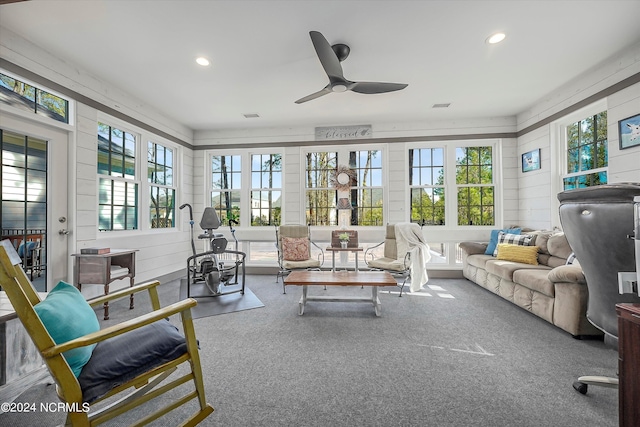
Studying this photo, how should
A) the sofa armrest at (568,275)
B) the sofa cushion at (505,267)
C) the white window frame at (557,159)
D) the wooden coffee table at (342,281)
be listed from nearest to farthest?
the sofa armrest at (568,275)
the wooden coffee table at (342,281)
the sofa cushion at (505,267)
the white window frame at (557,159)

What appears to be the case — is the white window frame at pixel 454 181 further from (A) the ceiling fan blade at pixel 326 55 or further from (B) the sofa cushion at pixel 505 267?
(A) the ceiling fan blade at pixel 326 55

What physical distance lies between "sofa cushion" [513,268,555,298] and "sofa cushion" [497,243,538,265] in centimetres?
47

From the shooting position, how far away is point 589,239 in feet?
4.83

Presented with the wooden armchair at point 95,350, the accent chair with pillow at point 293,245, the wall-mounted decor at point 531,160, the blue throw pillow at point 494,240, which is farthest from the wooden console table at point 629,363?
the wall-mounted decor at point 531,160

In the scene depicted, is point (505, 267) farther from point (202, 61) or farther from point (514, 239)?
point (202, 61)

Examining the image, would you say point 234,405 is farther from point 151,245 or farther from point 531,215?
point 531,215

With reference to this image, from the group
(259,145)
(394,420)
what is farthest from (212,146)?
(394,420)

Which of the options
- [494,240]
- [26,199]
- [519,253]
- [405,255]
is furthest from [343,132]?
[26,199]

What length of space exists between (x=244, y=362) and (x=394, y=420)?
45.7 inches

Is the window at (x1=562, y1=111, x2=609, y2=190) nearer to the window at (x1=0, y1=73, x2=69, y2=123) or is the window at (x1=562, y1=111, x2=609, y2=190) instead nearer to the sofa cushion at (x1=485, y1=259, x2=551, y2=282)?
the sofa cushion at (x1=485, y1=259, x2=551, y2=282)

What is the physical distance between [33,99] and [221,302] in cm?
298

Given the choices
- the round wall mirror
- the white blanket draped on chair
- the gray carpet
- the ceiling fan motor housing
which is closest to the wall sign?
the round wall mirror

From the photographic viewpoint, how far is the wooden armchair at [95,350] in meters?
1.06

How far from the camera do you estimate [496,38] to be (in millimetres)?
2607
